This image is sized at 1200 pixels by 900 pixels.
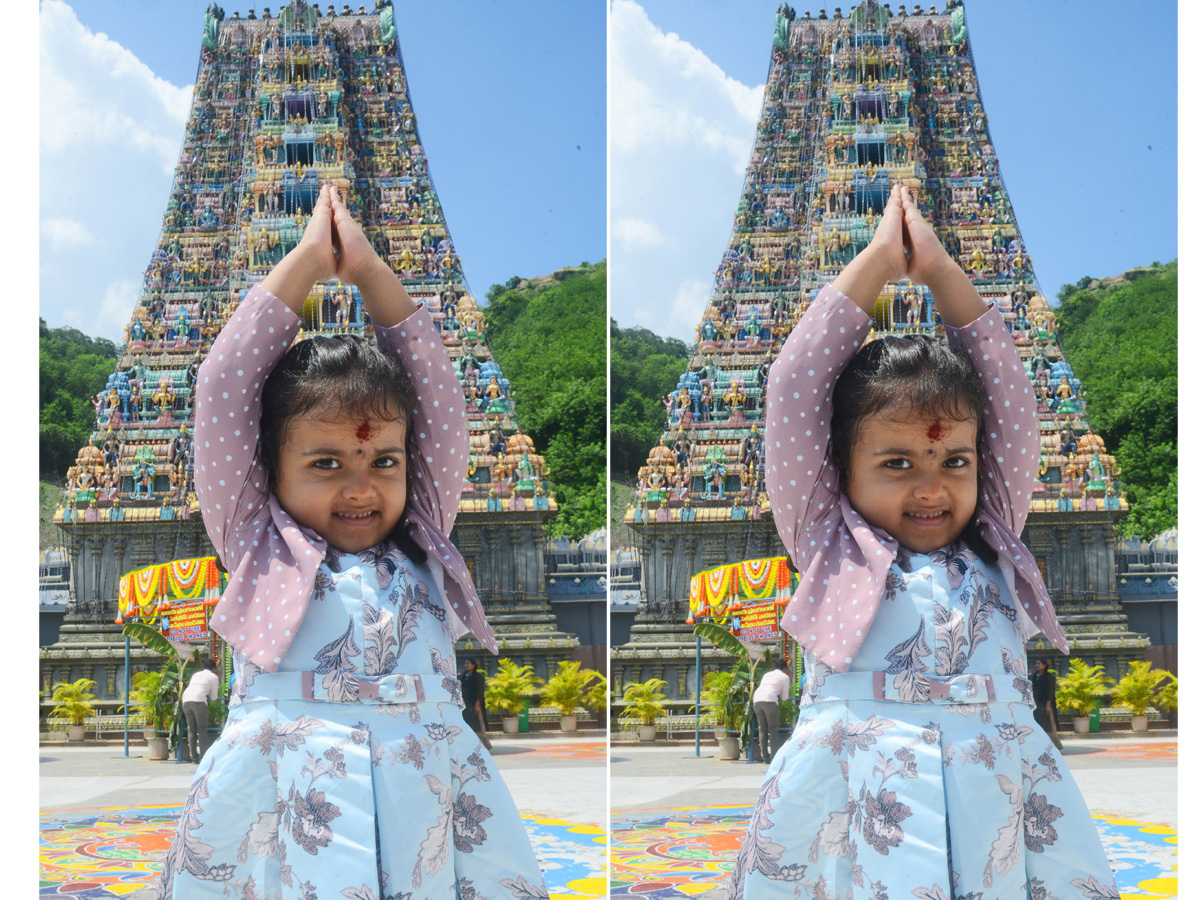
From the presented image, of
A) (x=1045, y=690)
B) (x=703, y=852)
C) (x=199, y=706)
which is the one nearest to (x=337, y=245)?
(x=703, y=852)

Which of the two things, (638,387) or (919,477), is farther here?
(638,387)

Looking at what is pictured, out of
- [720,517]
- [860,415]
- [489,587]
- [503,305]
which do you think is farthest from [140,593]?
[860,415]

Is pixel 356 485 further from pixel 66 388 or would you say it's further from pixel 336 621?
pixel 66 388

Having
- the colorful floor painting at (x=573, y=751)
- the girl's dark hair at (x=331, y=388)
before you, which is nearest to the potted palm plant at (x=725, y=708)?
the colorful floor painting at (x=573, y=751)

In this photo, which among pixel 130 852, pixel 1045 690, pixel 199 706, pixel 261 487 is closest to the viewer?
pixel 261 487

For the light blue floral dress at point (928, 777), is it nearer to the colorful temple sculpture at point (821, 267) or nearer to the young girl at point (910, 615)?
the young girl at point (910, 615)

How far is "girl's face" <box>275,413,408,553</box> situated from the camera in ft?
7.07

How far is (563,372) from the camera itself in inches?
235

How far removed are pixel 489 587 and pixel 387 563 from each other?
15.0 feet

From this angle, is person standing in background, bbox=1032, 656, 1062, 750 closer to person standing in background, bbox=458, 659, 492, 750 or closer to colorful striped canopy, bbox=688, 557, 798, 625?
colorful striped canopy, bbox=688, 557, 798, 625

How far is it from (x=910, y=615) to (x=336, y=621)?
41.1 inches

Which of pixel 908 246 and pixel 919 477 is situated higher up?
pixel 908 246

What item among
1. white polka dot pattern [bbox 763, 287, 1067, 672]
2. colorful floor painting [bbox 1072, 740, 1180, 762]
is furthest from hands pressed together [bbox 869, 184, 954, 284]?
colorful floor painting [bbox 1072, 740, 1180, 762]

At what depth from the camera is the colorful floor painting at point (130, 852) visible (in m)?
4.07
